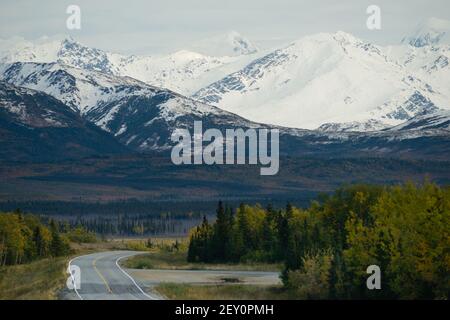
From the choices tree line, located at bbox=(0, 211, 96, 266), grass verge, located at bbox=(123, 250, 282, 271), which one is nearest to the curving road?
grass verge, located at bbox=(123, 250, 282, 271)

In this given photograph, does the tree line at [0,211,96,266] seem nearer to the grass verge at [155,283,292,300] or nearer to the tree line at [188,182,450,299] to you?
the tree line at [188,182,450,299]

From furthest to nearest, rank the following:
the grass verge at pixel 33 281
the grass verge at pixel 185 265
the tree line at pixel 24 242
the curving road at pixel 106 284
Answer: the tree line at pixel 24 242, the grass verge at pixel 185 265, the grass verge at pixel 33 281, the curving road at pixel 106 284

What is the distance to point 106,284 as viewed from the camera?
9231 centimetres

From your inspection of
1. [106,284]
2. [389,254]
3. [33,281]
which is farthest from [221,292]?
[33,281]

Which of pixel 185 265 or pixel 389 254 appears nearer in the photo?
pixel 389 254

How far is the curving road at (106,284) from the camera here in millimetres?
80938

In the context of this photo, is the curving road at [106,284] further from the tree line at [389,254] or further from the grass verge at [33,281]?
the tree line at [389,254]

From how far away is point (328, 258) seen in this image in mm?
91812

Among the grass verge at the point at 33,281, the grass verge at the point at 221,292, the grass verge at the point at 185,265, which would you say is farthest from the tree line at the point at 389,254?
the grass verge at the point at 33,281

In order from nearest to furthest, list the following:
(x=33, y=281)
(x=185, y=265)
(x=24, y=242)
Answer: (x=33, y=281) < (x=185, y=265) < (x=24, y=242)

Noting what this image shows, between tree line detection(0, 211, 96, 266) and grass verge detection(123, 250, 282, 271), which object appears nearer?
grass verge detection(123, 250, 282, 271)

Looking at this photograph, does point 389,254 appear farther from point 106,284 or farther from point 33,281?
point 33,281

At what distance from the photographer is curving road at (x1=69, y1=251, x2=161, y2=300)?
266 ft
